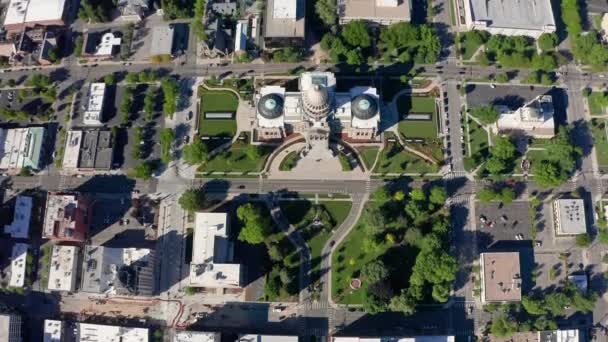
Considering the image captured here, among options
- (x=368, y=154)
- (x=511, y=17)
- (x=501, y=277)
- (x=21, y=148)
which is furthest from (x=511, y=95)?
(x=21, y=148)

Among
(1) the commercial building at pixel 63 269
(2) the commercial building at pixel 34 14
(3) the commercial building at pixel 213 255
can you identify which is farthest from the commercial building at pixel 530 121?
(2) the commercial building at pixel 34 14

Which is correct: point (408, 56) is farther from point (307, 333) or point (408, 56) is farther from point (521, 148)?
point (307, 333)

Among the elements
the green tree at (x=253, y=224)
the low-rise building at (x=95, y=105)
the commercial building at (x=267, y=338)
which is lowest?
the commercial building at (x=267, y=338)

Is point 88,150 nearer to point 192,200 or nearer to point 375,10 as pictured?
point 192,200

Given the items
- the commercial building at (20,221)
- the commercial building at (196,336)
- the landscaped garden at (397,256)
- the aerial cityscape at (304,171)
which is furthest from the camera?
the commercial building at (20,221)

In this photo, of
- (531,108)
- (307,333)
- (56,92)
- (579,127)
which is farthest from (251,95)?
(579,127)

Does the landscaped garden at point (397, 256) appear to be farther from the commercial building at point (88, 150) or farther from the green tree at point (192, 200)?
the commercial building at point (88, 150)
